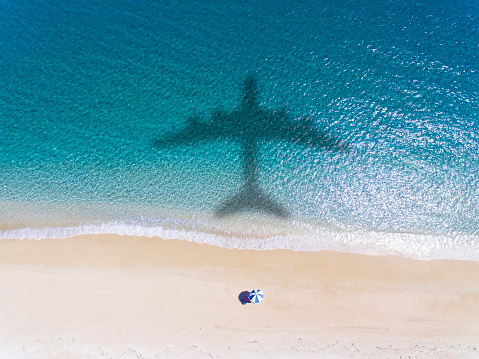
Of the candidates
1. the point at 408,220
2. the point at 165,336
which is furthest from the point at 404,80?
the point at 165,336

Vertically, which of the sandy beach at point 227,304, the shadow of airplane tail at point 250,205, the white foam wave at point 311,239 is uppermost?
the shadow of airplane tail at point 250,205

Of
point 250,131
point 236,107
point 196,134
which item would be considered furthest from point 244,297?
point 236,107

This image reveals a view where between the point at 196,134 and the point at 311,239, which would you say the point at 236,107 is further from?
the point at 311,239

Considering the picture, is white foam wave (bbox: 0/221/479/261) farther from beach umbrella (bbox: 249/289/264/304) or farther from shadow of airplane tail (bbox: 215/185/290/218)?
beach umbrella (bbox: 249/289/264/304)

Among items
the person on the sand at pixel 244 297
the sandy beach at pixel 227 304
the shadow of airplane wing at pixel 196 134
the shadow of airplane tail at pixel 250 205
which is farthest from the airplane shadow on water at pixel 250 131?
the person on the sand at pixel 244 297

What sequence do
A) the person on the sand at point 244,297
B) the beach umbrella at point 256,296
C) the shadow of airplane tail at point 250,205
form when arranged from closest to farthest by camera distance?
the beach umbrella at point 256,296 → the person on the sand at point 244,297 → the shadow of airplane tail at point 250,205

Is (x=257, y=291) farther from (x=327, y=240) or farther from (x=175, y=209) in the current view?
(x=175, y=209)

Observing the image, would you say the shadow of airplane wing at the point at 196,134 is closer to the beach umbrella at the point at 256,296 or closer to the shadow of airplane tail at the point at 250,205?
the shadow of airplane tail at the point at 250,205
